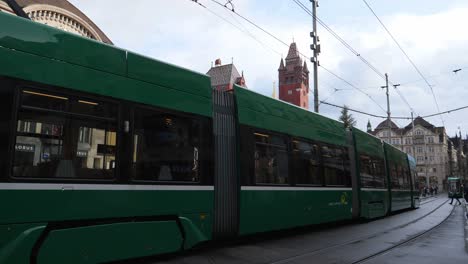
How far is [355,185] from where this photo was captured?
13594 millimetres

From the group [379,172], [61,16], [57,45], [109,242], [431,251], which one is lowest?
[431,251]

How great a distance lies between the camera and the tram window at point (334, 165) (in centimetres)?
1163

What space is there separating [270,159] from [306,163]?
1776 mm

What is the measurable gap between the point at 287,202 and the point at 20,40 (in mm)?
6593

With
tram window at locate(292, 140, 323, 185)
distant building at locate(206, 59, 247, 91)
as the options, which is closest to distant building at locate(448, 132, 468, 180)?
distant building at locate(206, 59, 247, 91)

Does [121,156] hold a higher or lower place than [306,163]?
lower

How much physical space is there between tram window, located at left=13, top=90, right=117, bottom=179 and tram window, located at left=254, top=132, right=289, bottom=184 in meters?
A: 3.72

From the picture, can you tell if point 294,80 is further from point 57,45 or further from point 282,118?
point 57,45

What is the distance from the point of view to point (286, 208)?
945cm

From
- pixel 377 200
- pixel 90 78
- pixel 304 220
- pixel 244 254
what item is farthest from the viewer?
pixel 377 200

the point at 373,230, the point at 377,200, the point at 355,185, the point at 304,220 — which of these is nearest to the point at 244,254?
the point at 304,220

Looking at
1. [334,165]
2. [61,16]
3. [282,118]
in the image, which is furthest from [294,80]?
[282,118]

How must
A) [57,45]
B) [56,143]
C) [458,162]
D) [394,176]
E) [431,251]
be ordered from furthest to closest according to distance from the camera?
[458,162]
[394,176]
[431,251]
[57,45]
[56,143]

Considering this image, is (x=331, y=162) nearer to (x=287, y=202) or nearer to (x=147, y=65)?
(x=287, y=202)
